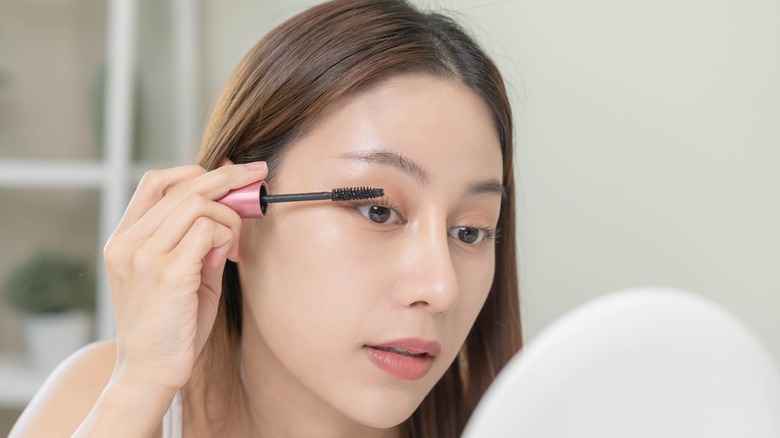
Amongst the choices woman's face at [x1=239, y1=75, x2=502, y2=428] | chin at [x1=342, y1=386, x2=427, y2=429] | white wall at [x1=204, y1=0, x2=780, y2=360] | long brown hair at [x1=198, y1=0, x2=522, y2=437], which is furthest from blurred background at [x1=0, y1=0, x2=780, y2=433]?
chin at [x1=342, y1=386, x2=427, y2=429]

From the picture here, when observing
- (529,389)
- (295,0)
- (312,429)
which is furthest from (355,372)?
(295,0)

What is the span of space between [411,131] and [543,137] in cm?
70

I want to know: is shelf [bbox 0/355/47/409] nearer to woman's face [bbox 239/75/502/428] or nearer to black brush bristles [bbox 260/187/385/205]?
woman's face [bbox 239/75/502/428]

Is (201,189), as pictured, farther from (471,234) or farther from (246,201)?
(471,234)

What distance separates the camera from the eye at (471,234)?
91cm

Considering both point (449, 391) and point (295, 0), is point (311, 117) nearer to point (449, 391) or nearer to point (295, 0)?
point (449, 391)

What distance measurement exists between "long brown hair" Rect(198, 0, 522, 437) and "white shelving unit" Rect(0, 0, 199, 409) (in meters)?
0.61

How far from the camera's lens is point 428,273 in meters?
0.82

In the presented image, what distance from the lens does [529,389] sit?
37 centimetres

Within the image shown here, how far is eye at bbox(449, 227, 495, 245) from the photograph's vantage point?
913mm

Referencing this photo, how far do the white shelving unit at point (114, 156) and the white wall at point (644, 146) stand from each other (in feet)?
1.30

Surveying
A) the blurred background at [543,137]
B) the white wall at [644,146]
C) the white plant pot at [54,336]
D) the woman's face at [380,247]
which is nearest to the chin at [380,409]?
the woman's face at [380,247]

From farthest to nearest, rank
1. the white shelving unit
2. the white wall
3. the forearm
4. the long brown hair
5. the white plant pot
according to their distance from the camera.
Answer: the white plant pot → the white shelving unit → the white wall → the long brown hair → the forearm

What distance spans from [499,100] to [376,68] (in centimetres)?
18
